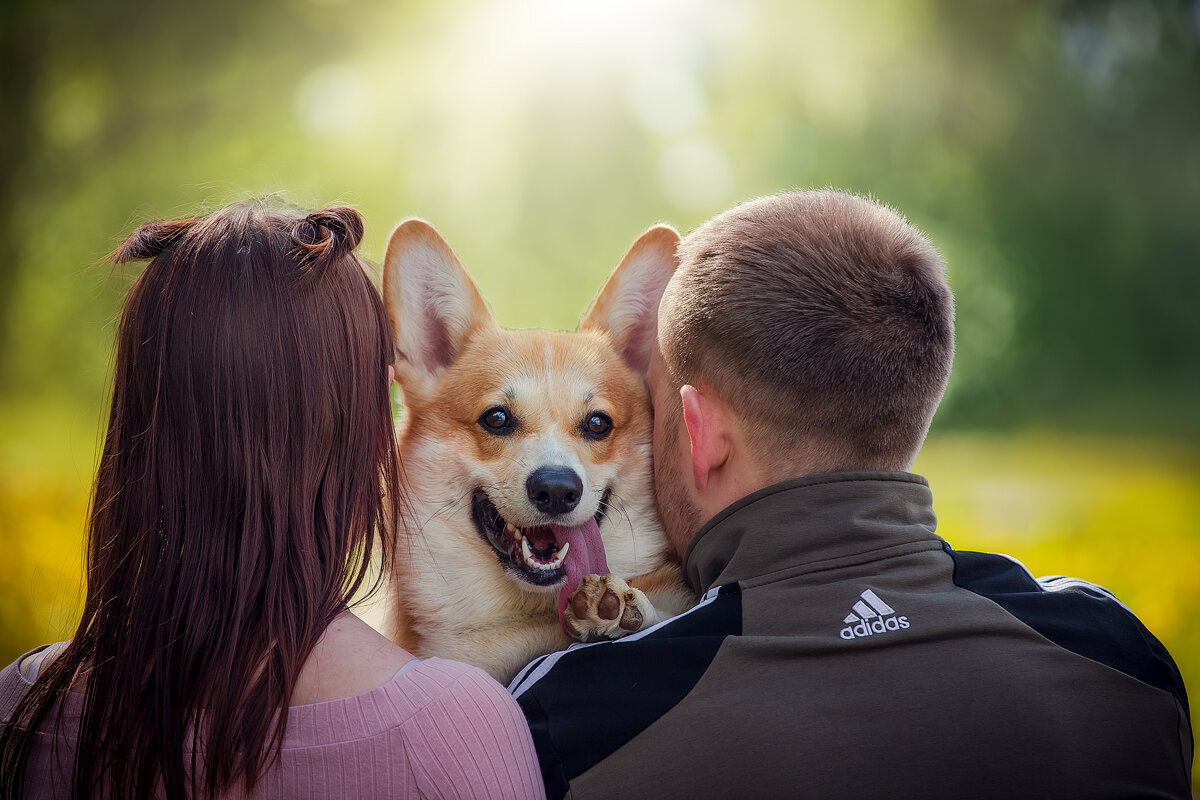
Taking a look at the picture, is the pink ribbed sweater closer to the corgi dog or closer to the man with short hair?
the man with short hair

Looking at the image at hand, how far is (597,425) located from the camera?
2.14m

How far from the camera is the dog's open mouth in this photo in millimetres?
1976

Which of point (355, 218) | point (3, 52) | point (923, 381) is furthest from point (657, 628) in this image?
point (3, 52)

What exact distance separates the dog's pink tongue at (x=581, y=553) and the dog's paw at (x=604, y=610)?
254 millimetres

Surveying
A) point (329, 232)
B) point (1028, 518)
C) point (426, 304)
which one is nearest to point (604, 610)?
point (329, 232)

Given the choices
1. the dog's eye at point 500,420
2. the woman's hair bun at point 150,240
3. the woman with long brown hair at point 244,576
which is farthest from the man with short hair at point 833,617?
the woman's hair bun at point 150,240

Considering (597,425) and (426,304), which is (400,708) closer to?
(597,425)

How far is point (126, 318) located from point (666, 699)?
1.12 m

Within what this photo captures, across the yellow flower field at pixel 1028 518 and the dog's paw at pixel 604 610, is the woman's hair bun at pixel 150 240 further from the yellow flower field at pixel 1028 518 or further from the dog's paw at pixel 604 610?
the yellow flower field at pixel 1028 518

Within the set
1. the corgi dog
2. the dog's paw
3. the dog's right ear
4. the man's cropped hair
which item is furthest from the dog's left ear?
the dog's paw

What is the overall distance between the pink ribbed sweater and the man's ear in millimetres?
611

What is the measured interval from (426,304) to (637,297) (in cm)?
57

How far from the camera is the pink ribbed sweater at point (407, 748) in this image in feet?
4.12

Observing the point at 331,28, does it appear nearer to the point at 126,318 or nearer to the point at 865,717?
the point at 126,318
